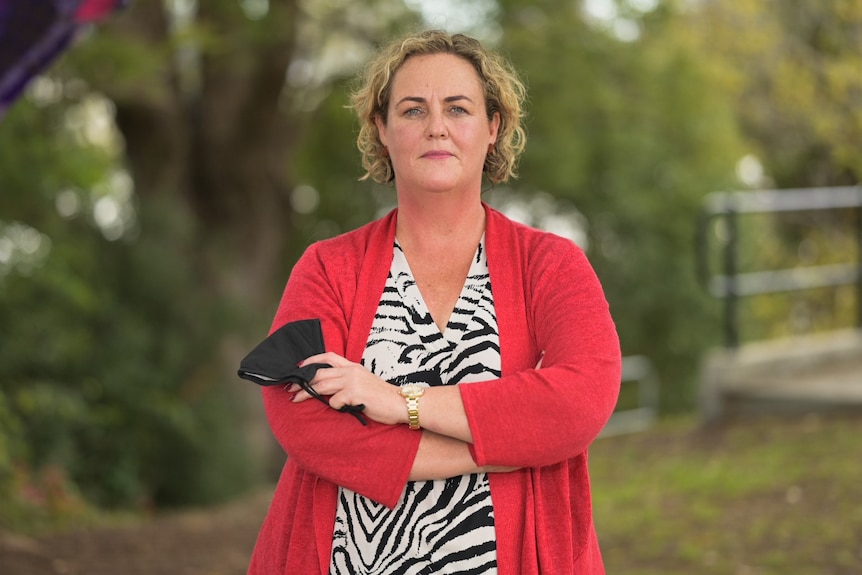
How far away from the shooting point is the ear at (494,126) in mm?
2402

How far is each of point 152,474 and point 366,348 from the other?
7986mm

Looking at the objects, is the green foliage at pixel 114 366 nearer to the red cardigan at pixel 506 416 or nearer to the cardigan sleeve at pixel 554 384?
the red cardigan at pixel 506 416

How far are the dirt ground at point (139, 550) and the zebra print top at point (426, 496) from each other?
317 centimetres

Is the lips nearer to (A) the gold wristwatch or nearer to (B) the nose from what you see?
(B) the nose

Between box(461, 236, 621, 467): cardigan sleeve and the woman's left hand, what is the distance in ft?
0.44

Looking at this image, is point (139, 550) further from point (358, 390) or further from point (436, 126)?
point (436, 126)

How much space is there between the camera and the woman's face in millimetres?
2271

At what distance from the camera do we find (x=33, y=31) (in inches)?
145

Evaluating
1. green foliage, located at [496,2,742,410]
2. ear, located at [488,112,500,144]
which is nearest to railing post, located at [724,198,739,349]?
green foliage, located at [496,2,742,410]

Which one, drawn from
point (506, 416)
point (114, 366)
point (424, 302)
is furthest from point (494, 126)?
point (114, 366)

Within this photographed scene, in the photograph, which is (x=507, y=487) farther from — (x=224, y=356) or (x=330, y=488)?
(x=224, y=356)

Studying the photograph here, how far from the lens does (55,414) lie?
8.24m

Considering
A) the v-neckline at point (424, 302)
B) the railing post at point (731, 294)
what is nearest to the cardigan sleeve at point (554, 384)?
the v-neckline at point (424, 302)

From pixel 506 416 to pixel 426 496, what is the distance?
9.5 inches
